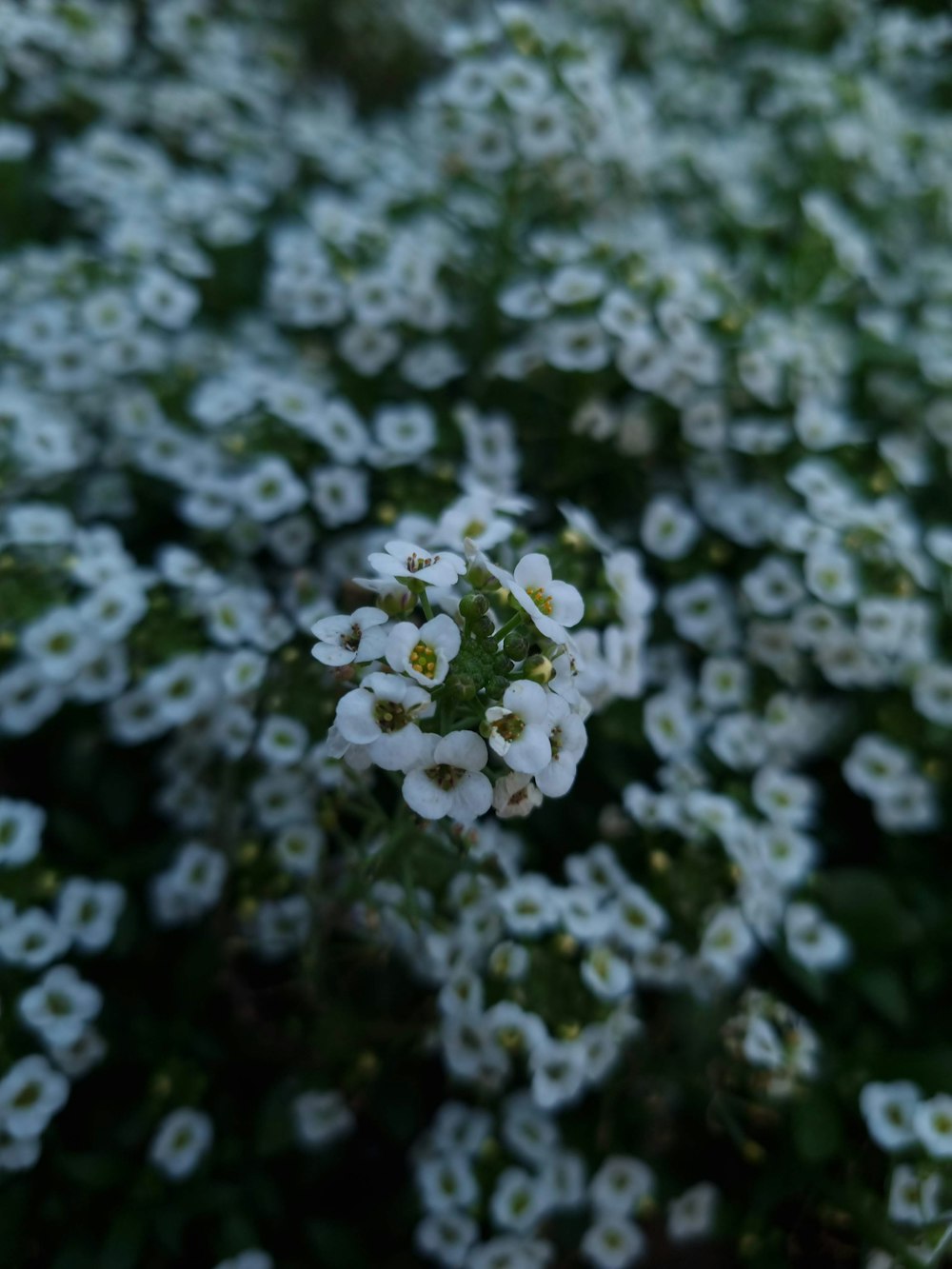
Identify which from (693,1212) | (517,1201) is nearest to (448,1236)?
(517,1201)

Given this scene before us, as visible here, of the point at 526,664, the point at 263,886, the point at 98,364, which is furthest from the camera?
the point at 98,364

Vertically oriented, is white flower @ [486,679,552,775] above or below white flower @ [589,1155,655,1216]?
above

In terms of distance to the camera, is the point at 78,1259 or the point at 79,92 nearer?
the point at 78,1259

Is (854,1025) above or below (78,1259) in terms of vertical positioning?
above

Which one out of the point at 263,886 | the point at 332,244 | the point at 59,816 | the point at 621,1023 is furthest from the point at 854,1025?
the point at 332,244

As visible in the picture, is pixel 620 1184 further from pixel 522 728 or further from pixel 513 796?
pixel 522 728

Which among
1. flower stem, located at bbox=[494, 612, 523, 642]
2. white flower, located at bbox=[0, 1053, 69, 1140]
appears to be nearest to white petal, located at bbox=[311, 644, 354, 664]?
flower stem, located at bbox=[494, 612, 523, 642]

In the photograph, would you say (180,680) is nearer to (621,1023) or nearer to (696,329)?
(621,1023)

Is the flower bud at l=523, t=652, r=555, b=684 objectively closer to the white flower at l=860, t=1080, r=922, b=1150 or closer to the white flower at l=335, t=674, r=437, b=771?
the white flower at l=335, t=674, r=437, b=771
